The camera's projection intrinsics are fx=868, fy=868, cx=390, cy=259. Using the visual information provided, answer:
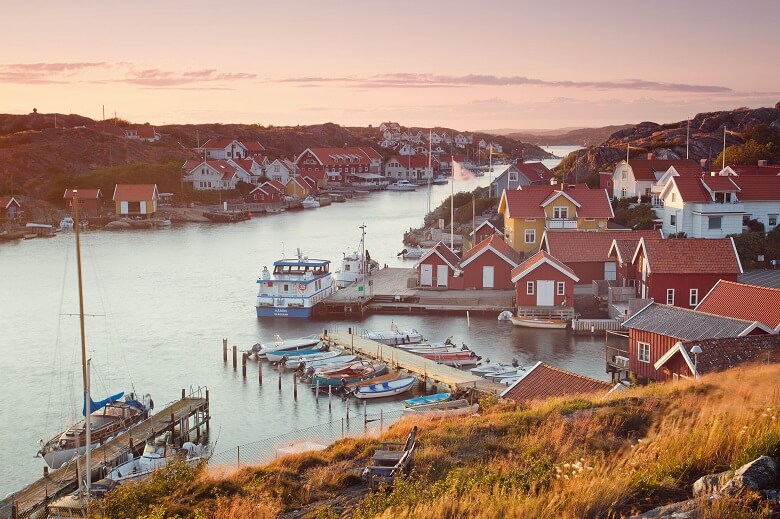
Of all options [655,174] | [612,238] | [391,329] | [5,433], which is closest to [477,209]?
[655,174]

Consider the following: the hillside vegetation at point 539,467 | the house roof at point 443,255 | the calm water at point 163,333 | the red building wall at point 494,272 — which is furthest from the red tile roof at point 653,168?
the hillside vegetation at point 539,467

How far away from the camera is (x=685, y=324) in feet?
65.6

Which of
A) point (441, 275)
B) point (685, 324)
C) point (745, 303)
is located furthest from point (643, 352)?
point (441, 275)

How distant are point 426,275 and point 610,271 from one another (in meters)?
7.08

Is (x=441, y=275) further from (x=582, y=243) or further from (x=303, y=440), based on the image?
(x=303, y=440)

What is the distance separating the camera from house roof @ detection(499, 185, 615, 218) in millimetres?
37719

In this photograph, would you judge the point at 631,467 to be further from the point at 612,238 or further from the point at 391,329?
the point at 612,238

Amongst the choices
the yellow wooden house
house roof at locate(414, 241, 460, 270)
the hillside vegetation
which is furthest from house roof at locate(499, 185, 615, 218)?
the hillside vegetation

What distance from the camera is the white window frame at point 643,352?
66.9 ft

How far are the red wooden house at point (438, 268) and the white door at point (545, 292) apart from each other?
15.1ft

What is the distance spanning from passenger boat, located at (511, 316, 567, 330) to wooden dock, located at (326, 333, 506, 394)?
543cm

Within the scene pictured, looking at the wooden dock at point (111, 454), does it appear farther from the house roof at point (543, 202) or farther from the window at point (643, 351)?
the house roof at point (543, 202)

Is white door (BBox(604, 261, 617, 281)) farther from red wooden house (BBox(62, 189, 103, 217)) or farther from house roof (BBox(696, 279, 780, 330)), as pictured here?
red wooden house (BBox(62, 189, 103, 217))

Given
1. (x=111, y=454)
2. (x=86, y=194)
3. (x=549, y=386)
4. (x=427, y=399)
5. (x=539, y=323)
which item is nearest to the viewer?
(x=549, y=386)
